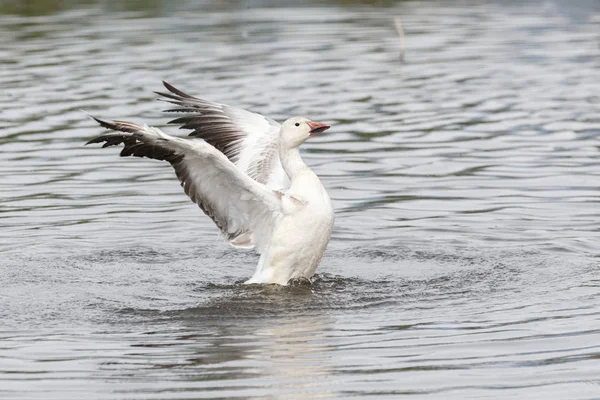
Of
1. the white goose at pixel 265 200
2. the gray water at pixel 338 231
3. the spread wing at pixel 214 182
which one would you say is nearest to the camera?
the gray water at pixel 338 231

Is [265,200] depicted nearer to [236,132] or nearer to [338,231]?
[236,132]

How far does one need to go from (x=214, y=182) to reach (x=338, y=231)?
245cm

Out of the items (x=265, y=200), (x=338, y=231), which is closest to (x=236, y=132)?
(x=338, y=231)

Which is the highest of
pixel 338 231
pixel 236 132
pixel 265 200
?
pixel 236 132

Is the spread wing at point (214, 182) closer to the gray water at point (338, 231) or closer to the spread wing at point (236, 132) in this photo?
Result: the gray water at point (338, 231)

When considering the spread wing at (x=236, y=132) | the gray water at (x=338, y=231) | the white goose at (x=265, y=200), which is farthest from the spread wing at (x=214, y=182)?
the spread wing at (x=236, y=132)

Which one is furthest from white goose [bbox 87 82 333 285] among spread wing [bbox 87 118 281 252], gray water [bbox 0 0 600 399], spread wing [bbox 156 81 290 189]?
spread wing [bbox 156 81 290 189]

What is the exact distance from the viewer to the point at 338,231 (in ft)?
42.0

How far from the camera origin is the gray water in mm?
8164

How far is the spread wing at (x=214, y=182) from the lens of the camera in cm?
992

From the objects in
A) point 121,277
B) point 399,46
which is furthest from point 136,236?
point 399,46

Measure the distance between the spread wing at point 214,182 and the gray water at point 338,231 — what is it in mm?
508

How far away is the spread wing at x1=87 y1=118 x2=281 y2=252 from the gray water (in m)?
0.51

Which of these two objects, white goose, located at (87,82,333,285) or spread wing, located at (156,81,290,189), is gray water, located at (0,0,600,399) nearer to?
white goose, located at (87,82,333,285)
